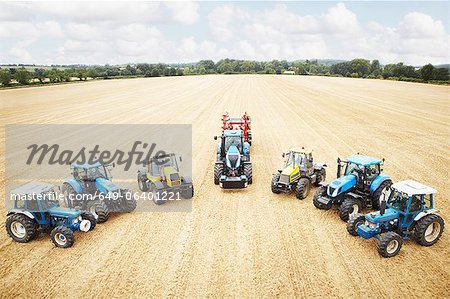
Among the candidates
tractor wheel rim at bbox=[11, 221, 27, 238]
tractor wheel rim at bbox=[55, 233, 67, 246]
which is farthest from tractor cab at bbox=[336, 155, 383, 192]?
tractor wheel rim at bbox=[11, 221, 27, 238]

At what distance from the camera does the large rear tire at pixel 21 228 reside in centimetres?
888

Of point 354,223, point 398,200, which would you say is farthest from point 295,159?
point 398,200

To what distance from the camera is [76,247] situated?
355 inches

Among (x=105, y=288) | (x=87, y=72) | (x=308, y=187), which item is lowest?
(x=105, y=288)

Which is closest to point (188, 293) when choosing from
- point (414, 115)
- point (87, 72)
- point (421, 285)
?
point (421, 285)

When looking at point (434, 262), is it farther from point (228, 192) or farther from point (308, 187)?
point (228, 192)

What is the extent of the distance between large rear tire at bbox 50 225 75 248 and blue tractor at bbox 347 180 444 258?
27.9ft

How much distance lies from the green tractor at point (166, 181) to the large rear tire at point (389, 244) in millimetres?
6770

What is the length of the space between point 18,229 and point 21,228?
4.9 inches

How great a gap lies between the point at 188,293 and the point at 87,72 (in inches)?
4438

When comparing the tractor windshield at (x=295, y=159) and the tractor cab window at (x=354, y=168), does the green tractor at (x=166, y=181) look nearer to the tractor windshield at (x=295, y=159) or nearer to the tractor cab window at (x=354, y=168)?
the tractor windshield at (x=295, y=159)

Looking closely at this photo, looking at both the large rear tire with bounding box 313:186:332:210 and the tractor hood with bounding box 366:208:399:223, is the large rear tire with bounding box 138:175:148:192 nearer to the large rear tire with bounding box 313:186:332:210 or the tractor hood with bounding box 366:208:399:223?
the large rear tire with bounding box 313:186:332:210

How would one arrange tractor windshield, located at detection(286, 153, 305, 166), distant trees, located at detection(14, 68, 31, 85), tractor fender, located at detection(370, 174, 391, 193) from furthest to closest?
distant trees, located at detection(14, 68, 31, 85) < tractor windshield, located at detection(286, 153, 305, 166) < tractor fender, located at detection(370, 174, 391, 193)

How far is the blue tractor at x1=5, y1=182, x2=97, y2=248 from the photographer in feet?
28.9
